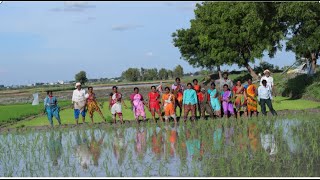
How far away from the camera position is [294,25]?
2186 centimetres

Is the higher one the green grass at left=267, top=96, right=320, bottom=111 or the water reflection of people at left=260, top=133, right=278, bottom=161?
the green grass at left=267, top=96, right=320, bottom=111

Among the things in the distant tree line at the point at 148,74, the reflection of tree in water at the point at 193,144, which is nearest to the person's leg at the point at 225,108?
the reflection of tree in water at the point at 193,144

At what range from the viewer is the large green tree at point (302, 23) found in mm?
19344

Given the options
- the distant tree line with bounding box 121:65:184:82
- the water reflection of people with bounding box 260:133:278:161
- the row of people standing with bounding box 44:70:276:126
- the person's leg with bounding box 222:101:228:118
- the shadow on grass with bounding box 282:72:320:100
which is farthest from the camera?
the distant tree line with bounding box 121:65:184:82

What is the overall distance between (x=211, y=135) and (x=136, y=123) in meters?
4.38

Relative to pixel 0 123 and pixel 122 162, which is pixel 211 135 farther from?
pixel 0 123

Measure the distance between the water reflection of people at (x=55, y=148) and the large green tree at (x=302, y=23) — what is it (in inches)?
393

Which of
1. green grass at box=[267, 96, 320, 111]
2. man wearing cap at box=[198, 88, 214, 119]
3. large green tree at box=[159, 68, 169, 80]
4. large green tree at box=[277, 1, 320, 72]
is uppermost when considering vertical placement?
large green tree at box=[159, 68, 169, 80]

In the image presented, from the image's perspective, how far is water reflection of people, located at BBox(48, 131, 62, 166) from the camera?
1016 cm

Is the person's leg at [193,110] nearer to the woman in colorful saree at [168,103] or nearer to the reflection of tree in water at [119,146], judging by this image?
the woman in colorful saree at [168,103]

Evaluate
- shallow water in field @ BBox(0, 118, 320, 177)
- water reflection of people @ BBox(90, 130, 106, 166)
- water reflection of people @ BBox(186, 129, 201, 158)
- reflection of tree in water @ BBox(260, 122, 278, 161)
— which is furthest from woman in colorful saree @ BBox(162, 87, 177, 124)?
reflection of tree in water @ BBox(260, 122, 278, 161)

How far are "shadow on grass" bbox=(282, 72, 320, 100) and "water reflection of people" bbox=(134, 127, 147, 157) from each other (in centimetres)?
1105

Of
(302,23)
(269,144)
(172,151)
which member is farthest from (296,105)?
(172,151)

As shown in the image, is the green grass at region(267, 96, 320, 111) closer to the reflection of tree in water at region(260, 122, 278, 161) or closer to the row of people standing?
the row of people standing
